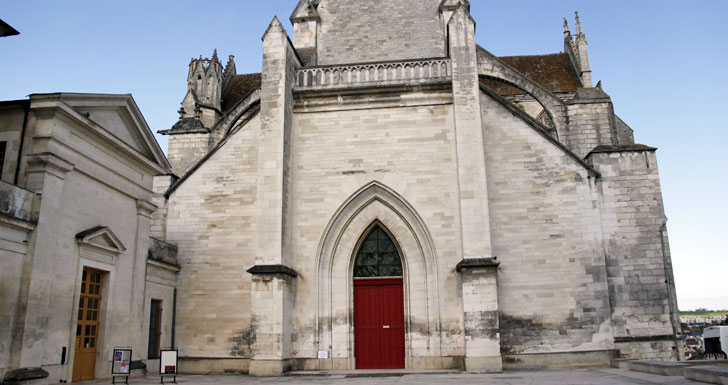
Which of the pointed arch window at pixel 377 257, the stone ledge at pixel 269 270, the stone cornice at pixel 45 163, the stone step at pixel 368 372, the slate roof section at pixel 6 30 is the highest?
the slate roof section at pixel 6 30

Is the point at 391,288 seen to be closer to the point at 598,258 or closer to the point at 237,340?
the point at 237,340

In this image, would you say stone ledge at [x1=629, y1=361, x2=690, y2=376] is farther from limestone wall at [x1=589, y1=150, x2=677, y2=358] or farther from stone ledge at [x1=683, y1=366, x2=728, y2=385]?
limestone wall at [x1=589, y1=150, x2=677, y2=358]

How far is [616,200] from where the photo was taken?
13102mm

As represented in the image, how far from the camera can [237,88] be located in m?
25.2

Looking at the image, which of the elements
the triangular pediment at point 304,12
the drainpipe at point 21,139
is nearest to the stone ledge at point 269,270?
the drainpipe at point 21,139

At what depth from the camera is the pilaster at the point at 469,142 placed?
12258mm

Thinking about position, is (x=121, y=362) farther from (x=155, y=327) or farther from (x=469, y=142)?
(x=469, y=142)

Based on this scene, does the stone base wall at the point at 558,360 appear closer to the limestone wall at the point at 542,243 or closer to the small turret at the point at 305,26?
the limestone wall at the point at 542,243

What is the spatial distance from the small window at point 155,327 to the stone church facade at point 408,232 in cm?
56

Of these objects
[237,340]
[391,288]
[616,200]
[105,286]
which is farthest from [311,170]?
[616,200]

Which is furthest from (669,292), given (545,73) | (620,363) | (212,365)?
(545,73)

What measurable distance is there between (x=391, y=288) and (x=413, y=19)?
925 centimetres

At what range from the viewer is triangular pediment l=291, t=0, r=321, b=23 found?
17.6 metres

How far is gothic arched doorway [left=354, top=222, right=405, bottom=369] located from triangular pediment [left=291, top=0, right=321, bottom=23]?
311 inches
